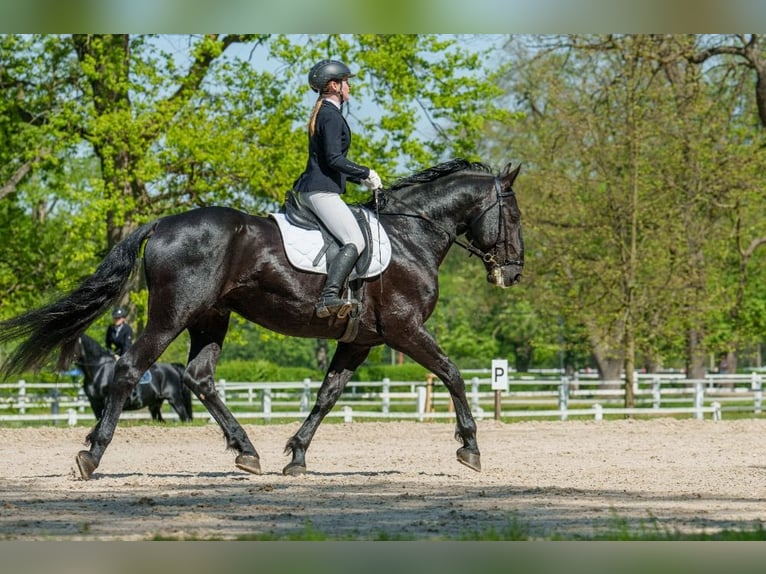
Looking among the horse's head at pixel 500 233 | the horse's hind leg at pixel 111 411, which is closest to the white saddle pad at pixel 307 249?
the horse's head at pixel 500 233

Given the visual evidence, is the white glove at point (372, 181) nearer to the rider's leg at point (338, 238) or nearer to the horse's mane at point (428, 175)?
the rider's leg at point (338, 238)

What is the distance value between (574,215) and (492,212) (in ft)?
56.2

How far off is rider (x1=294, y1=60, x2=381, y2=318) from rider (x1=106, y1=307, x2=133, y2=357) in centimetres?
969

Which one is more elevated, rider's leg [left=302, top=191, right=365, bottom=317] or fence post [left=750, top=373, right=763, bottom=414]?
rider's leg [left=302, top=191, right=365, bottom=317]

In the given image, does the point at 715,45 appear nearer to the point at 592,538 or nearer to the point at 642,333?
the point at 642,333

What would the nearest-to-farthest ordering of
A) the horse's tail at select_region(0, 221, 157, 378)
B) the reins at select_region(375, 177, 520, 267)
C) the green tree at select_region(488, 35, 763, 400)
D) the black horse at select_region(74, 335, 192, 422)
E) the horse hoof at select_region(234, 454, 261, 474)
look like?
the horse's tail at select_region(0, 221, 157, 378), the horse hoof at select_region(234, 454, 261, 474), the reins at select_region(375, 177, 520, 267), the black horse at select_region(74, 335, 192, 422), the green tree at select_region(488, 35, 763, 400)

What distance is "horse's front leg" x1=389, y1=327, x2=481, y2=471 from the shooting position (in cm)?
1001

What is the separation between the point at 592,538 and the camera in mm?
6441

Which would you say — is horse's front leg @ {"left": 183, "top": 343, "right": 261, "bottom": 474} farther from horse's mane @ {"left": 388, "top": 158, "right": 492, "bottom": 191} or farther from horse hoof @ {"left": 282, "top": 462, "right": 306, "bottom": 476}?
horse's mane @ {"left": 388, "top": 158, "right": 492, "bottom": 191}

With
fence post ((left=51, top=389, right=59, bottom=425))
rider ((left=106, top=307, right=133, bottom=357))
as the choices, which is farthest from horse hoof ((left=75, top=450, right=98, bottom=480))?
fence post ((left=51, top=389, right=59, bottom=425))

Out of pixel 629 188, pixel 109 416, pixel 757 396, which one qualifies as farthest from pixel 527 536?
pixel 757 396

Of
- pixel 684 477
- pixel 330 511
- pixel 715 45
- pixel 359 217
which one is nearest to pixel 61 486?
pixel 330 511

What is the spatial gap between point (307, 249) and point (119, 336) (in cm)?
990

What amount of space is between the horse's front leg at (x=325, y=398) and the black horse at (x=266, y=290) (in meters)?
0.01
